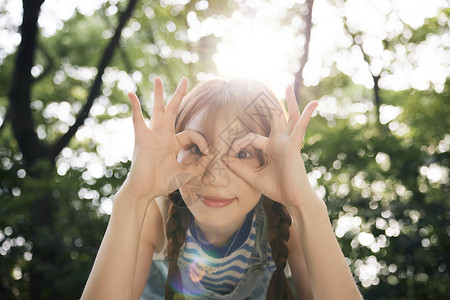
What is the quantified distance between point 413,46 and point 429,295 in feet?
20.7

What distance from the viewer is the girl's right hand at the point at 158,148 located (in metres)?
1.81

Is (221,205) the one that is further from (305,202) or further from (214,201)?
(305,202)

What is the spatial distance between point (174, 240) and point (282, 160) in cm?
77

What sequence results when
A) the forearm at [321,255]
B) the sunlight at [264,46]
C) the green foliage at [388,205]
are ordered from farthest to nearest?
the sunlight at [264,46] → the green foliage at [388,205] → the forearm at [321,255]

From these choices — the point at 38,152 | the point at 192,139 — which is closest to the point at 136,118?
the point at 192,139

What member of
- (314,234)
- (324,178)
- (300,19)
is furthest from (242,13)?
(314,234)

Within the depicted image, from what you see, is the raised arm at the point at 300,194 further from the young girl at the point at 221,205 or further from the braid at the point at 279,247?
the braid at the point at 279,247

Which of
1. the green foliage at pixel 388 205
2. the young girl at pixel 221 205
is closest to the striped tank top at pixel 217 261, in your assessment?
the young girl at pixel 221 205

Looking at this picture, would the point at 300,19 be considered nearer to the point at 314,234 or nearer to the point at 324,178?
the point at 324,178

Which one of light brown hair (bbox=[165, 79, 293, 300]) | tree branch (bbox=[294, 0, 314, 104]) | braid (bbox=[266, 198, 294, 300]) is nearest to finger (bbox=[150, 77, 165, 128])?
light brown hair (bbox=[165, 79, 293, 300])

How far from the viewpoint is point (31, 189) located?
175 inches

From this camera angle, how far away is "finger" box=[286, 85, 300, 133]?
6.00ft

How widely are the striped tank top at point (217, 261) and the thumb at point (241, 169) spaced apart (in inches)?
20.2

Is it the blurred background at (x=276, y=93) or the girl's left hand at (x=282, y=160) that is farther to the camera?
the blurred background at (x=276, y=93)
